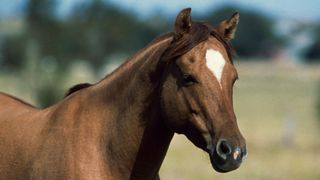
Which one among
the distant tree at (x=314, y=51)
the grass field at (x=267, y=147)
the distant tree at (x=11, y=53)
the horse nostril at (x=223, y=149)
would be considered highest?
the horse nostril at (x=223, y=149)

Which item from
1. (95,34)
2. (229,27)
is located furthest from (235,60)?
(95,34)

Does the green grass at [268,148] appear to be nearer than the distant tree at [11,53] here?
Yes

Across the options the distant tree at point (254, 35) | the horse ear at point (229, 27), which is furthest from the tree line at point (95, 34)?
the horse ear at point (229, 27)

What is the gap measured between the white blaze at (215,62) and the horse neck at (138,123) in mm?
428

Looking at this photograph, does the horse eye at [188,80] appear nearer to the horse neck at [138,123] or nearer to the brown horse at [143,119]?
the brown horse at [143,119]

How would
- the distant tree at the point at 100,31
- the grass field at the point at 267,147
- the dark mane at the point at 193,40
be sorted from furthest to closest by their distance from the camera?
the distant tree at the point at 100,31, the grass field at the point at 267,147, the dark mane at the point at 193,40

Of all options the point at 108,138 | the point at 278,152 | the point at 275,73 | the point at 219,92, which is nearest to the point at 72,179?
the point at 108,138

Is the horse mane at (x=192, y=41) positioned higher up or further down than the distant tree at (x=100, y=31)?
higher up

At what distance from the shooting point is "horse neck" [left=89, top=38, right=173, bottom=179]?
5008mm

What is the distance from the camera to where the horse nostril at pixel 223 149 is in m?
4.38

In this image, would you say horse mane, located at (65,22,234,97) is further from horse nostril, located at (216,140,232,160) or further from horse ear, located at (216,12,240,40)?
horse nostril, located at (216,140,232,160)

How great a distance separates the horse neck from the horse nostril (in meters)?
0.65

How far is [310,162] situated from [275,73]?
55.6 meters

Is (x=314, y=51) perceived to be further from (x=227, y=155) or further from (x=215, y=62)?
(x=227, y=155)
